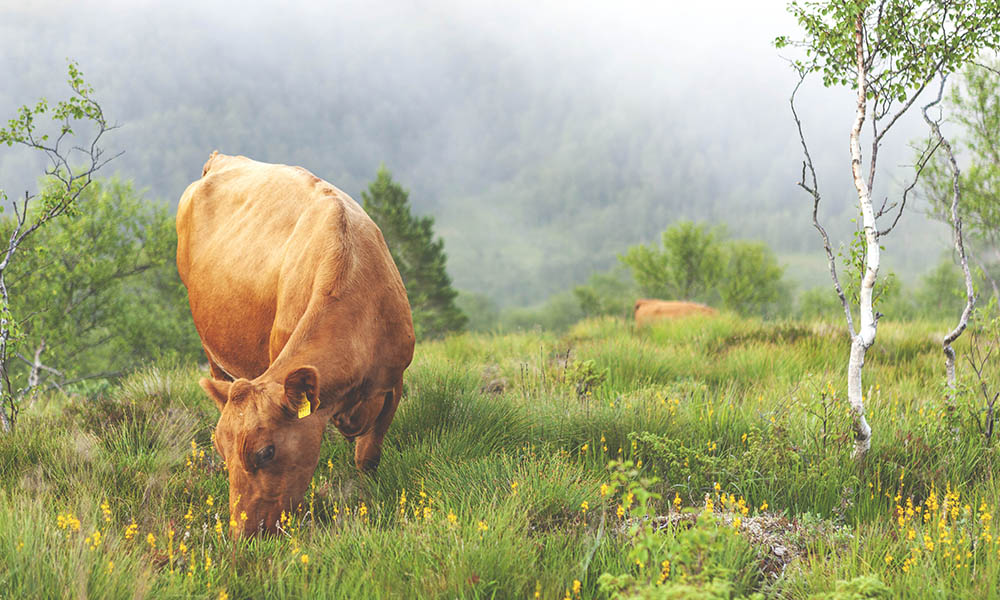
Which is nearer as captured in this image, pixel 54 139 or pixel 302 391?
pixel 302 391

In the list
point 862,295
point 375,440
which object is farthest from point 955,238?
point 375,440

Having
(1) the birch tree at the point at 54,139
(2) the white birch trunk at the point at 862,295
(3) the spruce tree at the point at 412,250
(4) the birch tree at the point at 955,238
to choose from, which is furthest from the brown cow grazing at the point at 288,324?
(3) the spruce tree at the point at 412,250

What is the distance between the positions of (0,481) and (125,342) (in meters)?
21.8

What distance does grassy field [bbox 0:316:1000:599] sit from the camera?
2.86 meters

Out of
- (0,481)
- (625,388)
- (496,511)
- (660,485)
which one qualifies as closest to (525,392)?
(625,388)

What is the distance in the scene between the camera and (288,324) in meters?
4.48

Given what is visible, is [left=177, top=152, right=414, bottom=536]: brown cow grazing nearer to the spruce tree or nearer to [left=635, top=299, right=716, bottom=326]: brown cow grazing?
[left=635, top=299, right=716, bottom=326]: brown cow grazing

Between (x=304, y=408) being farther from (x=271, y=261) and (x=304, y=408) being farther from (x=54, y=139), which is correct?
(x=54, y=139)

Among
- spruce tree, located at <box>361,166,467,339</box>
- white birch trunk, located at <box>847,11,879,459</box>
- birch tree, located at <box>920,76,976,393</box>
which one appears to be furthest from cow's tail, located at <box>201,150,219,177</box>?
spruce tree, located at <box>361,166,467,339</box>

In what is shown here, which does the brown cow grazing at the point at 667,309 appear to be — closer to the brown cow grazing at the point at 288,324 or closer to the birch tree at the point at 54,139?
the brown cow grazing at the point at 288,324

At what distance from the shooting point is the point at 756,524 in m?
3.73

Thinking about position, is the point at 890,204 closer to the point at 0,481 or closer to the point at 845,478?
the point at 845,478

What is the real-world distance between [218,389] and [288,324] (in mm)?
818

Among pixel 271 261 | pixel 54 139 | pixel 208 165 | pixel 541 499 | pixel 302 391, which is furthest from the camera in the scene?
pixel 208 165
